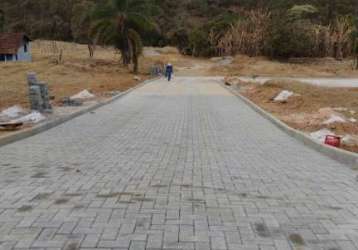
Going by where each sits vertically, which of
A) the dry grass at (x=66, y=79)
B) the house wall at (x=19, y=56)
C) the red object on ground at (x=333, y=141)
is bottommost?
the dry grass at (x=66, y=79)

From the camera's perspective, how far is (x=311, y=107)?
594 inches

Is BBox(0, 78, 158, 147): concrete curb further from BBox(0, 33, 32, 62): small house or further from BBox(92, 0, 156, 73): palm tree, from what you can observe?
BBox(0, 33, 32, 62): small house

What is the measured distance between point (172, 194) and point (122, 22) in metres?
30.9

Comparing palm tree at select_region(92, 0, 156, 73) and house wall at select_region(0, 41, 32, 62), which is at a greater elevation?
palm tree at select_region(92, 0, 156, 73)

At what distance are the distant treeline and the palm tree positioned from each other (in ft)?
3.56

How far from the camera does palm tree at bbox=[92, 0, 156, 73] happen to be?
33.8m

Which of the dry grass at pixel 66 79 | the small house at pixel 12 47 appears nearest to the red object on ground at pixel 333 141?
the dry grass at pixel 66 79

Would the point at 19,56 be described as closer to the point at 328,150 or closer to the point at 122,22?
the point at 122,22

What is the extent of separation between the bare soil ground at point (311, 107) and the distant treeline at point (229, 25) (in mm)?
18678

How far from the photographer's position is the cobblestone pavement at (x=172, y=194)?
12.2 ft

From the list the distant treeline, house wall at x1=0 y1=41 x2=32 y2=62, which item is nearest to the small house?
house wall at x1=0 y1=41 x2=32 y2=62

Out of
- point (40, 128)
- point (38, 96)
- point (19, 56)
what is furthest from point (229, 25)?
point (40, 128)

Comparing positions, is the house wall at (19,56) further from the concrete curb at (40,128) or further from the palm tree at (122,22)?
the concrete curb at (40,128)

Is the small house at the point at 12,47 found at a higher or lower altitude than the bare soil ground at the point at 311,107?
higher
